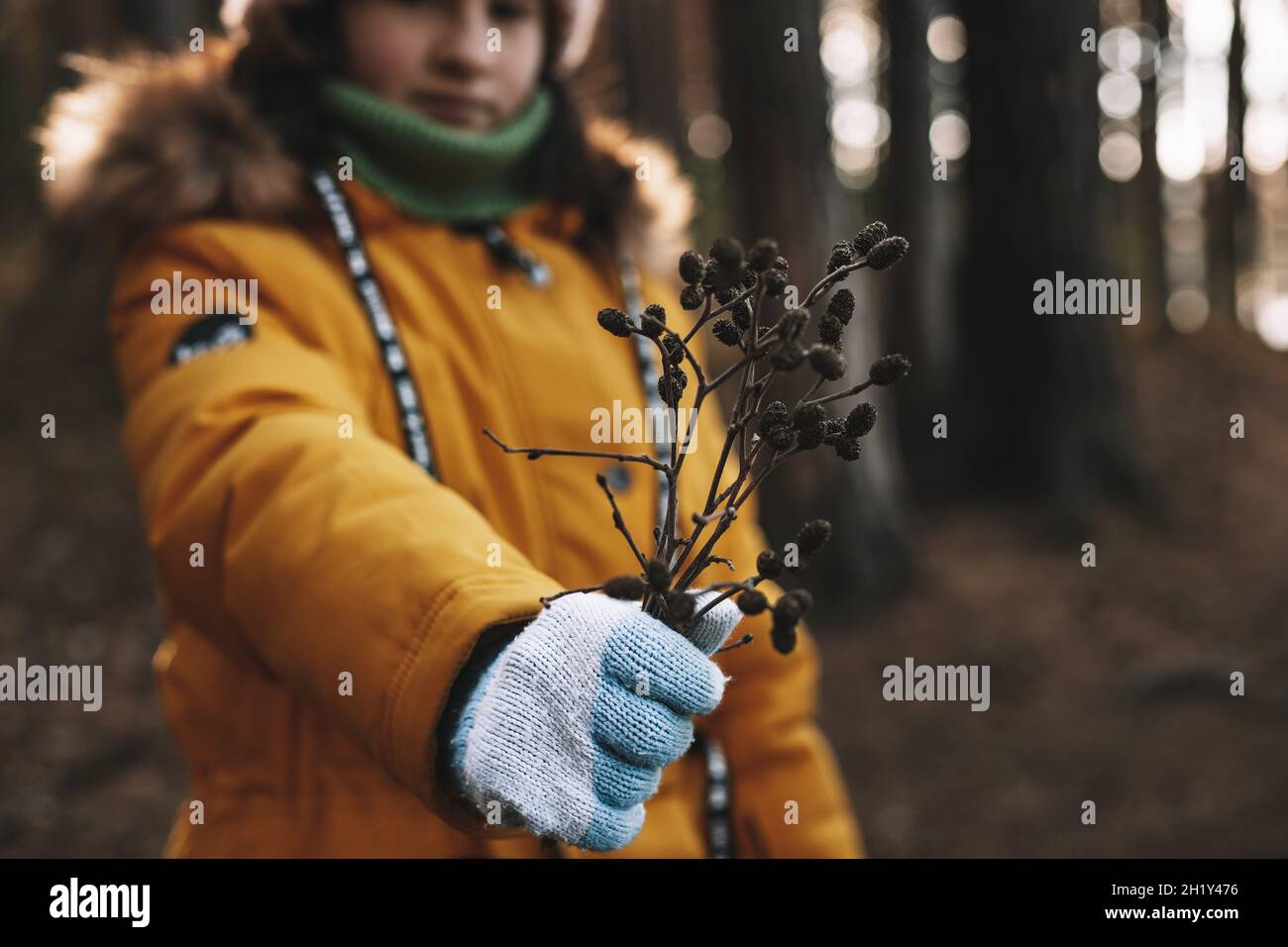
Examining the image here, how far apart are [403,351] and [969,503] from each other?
6.35 m

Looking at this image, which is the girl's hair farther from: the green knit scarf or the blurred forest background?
the blurred forest background

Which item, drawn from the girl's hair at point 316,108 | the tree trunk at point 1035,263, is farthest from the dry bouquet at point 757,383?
the tree trunk at point 1035,263

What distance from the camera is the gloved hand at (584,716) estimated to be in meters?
1.02

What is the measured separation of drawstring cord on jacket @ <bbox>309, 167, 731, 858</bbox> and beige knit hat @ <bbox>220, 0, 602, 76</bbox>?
464 mm

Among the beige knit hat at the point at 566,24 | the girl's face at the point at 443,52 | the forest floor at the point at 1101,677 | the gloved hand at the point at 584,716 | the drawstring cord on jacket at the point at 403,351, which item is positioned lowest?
the forest floor at the point at 1101,677

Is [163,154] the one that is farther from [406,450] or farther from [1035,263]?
[1035,263]

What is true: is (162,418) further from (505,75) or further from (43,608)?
(43,608)

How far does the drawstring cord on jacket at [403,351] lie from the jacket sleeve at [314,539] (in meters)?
0.07

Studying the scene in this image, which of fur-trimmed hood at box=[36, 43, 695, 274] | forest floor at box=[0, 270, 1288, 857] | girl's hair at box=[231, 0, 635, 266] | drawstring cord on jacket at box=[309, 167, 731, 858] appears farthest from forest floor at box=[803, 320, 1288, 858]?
fur-trimmed hood at box=[36, 43, 695, 274]

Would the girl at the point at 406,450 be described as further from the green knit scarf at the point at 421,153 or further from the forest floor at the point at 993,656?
the forest floor at the point at 993,656

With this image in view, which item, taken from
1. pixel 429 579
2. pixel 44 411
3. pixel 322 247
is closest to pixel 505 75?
pixel 322 247

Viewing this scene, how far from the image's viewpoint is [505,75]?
204cm

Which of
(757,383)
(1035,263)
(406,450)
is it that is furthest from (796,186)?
(757,383)

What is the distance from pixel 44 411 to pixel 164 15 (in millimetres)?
3099
